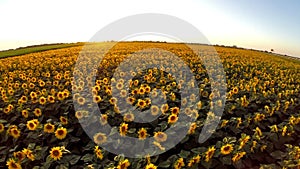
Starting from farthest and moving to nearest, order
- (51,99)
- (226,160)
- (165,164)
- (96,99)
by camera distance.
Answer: (51,99)
(96,99)
(226,160)
(165,164)

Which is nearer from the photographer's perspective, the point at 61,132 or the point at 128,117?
the point at 61,132

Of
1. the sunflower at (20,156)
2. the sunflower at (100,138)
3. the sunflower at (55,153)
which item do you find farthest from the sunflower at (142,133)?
the sunflower at (20,156)

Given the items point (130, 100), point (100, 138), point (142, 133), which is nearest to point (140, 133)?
point (142, 133)

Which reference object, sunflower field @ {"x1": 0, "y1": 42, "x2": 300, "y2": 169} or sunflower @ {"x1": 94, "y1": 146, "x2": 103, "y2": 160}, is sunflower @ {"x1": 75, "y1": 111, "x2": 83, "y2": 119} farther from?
sunflower @ {"x1": 94, "y1": 146, "x2": 103, "y2": 160}

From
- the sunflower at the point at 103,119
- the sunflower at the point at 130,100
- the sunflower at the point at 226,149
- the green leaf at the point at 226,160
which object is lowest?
the green leaf at the point at 226,160

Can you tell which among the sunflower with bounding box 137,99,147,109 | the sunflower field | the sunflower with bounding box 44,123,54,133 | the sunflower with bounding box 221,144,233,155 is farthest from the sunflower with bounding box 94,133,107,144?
the sunflower with bounding box 221,144,233,155

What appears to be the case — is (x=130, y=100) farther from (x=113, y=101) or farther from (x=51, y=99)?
(x=51, y=99)

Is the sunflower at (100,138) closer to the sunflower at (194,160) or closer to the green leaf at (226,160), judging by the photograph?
the sunflower at (194,160)

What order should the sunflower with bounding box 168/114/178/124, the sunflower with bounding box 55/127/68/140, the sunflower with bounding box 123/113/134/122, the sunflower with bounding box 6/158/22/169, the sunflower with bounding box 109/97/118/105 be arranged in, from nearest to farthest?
the sunflower with bounding box 6/158/22/169, the sunflower with bounding box 55/127/68/140, the sunflower with bounding box 168/114/178/124, the sunflower with bounding box 123/113/134/122, the sunflower with bounding box 109/97/118/105

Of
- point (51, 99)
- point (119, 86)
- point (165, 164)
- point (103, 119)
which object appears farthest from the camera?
point (119, 86)

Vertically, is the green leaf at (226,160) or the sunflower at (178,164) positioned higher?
the sunflower at (178,164)

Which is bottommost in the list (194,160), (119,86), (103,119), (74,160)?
(74,160)

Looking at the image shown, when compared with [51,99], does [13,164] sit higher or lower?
lower

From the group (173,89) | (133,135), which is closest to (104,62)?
(173,89)
